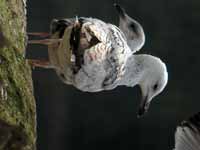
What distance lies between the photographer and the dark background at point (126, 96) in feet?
7.98

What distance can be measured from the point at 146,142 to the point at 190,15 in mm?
733

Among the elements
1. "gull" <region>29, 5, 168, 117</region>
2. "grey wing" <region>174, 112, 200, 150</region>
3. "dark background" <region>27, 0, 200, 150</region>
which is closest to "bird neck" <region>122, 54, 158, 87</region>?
"gull" <region>29, 5, 168, 117</region>

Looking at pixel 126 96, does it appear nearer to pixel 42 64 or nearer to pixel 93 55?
pixel 42 64

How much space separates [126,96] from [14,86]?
1.28 meters

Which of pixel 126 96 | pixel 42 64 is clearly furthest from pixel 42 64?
pixel 126 96

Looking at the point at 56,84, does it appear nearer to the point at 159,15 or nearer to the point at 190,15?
the point at 159,15

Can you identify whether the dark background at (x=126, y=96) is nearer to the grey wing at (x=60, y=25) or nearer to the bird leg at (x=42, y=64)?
the bird leg at (x=42, y=64)

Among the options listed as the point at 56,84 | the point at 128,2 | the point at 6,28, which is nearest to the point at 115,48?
the point at 6,28

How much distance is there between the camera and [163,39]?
2664 millimetres

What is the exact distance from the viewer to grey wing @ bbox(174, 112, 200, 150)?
1.55 meters

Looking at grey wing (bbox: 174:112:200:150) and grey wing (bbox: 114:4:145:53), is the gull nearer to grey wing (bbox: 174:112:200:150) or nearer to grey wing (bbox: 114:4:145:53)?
grey wing (bbox: 114:4:145:53)

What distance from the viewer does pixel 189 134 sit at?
1.58m

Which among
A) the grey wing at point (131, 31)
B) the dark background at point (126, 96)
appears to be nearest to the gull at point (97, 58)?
the grey wing at point (131, 31)

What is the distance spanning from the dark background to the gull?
2.79ft
